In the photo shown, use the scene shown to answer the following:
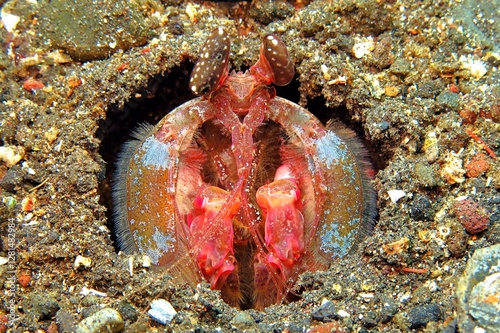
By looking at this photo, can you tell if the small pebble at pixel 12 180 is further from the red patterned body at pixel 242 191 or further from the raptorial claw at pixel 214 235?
the raptorial claw at pixel 214 235

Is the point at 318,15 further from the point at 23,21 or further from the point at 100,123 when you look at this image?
the point at 23,21

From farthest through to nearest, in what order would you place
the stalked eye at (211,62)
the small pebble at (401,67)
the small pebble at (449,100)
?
the small pebble at (401,67)
the small pebble at (449,100)
the stalked eye at (211,62)

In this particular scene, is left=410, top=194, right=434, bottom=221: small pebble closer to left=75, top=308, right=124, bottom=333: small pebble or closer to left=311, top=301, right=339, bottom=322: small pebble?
left=311, top=301, right=339, bottom=322: small pebble

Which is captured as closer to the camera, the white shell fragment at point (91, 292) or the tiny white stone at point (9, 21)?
the white shell fragment at point (91, 292)

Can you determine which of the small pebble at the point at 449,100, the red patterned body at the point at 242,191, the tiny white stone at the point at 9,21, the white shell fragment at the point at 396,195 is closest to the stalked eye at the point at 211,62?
the red patterned body at the point at 242,191

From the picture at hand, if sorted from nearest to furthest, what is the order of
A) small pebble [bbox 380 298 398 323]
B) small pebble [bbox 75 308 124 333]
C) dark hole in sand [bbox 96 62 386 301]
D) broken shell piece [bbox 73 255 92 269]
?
small pebble [bbox 75 308 124 333] → small pebble [bbox 380 298 398 323] → broken shell piece [bbox 73 255 92 269] → dark hole in sand [bbox 96 62 386 301]

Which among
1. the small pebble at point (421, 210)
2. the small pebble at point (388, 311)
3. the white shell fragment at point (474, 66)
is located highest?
the white shell fragment at point (474, 66)

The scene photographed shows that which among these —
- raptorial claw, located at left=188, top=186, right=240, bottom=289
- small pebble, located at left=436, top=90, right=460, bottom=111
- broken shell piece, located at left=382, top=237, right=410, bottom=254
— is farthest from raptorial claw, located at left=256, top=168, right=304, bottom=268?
small pebble, located at left=436, top=90, right=460, bottom=111
